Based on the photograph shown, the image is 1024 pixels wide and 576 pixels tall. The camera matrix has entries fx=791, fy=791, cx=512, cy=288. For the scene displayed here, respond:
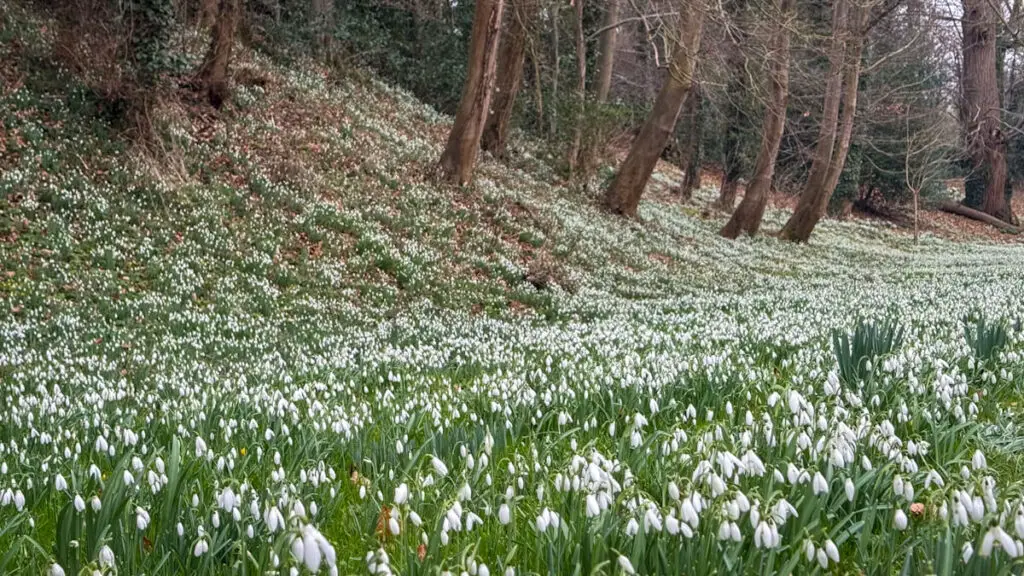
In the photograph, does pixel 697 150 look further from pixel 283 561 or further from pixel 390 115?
pixel 283 561

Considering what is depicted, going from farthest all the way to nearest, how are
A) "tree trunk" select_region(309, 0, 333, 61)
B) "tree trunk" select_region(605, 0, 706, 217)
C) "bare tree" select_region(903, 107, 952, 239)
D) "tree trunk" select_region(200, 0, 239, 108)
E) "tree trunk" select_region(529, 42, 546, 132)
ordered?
"bare tree" select_region(903, 107, 952, 239)
"tree trunk" select_region(529, 42, 546, 132)
"tree trunk" select_region(309, 0, 333, 61)
"tree trunk" select_region(605, 0, 706, 217)
"tree trunk" select_region(200, 0, 239, 108)

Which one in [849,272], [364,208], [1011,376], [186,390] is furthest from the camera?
[849,272]

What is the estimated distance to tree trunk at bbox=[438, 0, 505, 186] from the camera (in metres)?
15.7

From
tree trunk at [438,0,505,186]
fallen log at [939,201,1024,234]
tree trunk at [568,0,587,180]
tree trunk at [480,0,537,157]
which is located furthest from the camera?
fallen log at [939,201,1024,234]

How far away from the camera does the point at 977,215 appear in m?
38.8

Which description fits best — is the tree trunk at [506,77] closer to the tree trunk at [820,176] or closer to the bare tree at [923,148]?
the tree trunk at [820,176]

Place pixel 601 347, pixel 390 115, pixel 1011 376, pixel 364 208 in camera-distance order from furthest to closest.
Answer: pixel 390 115 → pixel 364 208 → pixel 601 347 → pixel 1011 376

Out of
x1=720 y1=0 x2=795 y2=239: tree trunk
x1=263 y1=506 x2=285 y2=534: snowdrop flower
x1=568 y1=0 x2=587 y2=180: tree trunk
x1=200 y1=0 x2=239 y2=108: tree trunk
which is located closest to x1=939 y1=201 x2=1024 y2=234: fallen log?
x1=720 y1=0 x2=795 y2=239: tree trunk

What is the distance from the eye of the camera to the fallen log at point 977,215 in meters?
36.5

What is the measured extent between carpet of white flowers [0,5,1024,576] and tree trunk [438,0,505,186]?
107 cm

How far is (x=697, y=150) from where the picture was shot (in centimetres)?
3278

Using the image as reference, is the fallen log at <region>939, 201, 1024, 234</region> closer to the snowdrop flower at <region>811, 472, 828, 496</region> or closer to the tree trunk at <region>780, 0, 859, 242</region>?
the tree trunk at <region>780, 0, 859, 242</region>

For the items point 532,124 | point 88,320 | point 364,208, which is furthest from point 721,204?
point 88,320

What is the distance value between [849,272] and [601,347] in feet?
47.2
